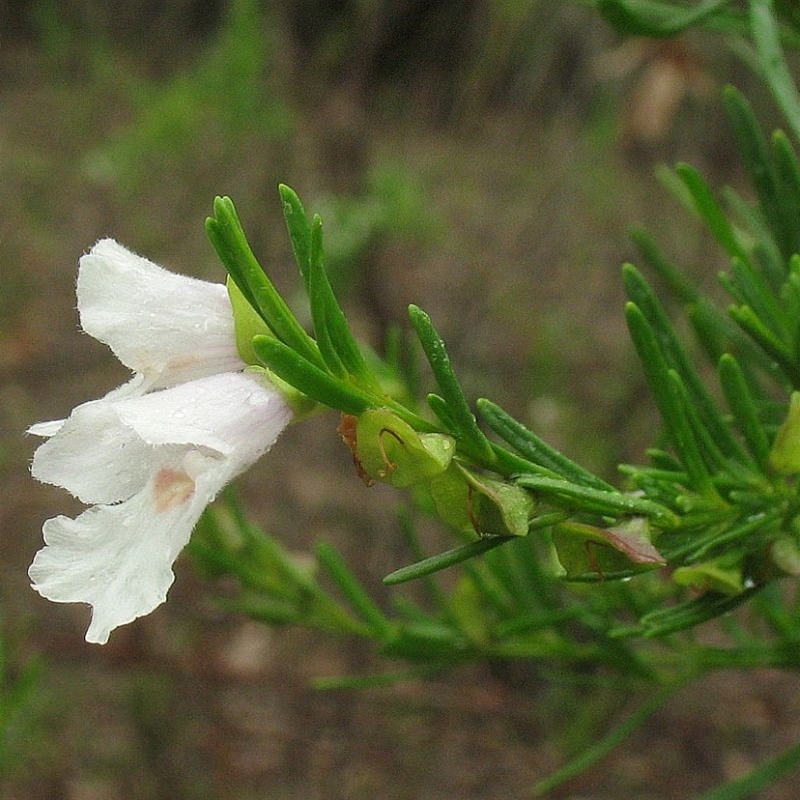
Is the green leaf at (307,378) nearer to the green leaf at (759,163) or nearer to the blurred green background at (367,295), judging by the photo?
the green leaf at (759,163)

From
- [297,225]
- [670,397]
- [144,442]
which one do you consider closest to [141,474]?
[144,442]

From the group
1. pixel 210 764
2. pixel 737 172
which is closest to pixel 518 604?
pixel 210 764

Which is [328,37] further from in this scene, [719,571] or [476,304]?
[719,571]

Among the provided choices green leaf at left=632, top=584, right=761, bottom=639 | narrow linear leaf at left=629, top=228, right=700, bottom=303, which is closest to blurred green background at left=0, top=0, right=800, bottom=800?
narrow linear leaf at left=629, top=228, right=700, bottom=303

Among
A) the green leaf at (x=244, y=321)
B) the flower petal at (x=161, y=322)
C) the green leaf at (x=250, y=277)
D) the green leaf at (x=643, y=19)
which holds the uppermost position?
the green leaf at (x=643, y=19)

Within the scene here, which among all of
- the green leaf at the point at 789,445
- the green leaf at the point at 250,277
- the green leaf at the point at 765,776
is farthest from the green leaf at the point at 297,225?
the green leaf at the point at 765,776

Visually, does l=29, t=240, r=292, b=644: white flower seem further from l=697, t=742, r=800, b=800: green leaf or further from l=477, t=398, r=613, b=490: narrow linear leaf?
l=697, t=742, r=800, b=800: green leaf

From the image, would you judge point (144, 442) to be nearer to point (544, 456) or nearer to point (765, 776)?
point (544, 456)
